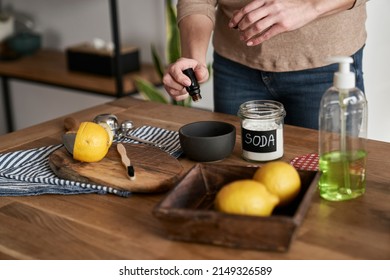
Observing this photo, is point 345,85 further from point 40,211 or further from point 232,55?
point 232,55

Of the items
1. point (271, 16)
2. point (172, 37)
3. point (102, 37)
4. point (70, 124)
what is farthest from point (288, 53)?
point (102, 37)

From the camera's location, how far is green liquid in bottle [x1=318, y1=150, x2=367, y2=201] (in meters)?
1.32

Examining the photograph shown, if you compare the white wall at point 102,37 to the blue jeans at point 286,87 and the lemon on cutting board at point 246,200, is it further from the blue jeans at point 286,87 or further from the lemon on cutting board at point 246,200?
the lemon on cutting board at point 246,200

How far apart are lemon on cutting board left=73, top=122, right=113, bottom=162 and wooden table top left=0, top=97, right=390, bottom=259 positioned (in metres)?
0.12

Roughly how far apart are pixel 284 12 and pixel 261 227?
2.17 ft

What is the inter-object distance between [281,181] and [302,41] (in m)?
0.83

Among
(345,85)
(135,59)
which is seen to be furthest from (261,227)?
(135,59)

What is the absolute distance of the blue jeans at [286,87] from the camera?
196cm

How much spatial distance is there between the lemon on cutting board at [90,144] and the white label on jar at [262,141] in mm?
334

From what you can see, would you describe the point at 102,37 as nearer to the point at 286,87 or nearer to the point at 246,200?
the point at 286,87

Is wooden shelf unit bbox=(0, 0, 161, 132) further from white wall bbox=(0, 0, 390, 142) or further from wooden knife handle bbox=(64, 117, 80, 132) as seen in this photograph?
wooden knife handle bbox=(64, 117, 80, 132)

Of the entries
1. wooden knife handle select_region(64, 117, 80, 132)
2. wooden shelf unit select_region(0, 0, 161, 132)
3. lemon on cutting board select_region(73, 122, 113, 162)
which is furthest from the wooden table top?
wooden shelf unit select_region(0, 0, 161, 132)

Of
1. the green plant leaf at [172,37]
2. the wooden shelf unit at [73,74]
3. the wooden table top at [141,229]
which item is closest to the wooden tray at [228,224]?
the wooden table top at [141,229]

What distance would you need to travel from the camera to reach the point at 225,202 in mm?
1153
